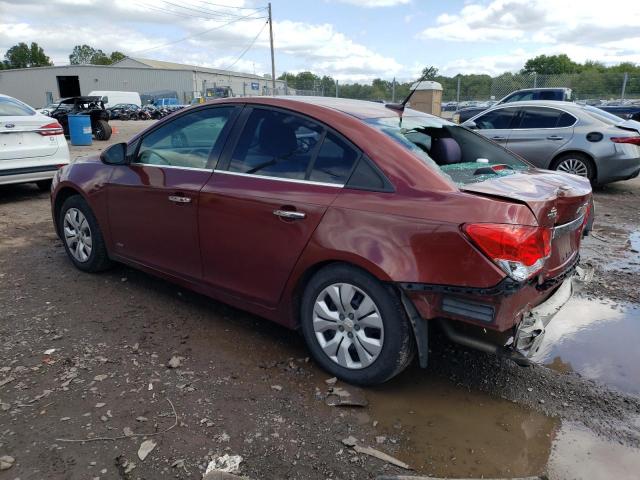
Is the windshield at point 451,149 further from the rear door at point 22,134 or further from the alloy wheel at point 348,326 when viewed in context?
the rear door at point 22,134

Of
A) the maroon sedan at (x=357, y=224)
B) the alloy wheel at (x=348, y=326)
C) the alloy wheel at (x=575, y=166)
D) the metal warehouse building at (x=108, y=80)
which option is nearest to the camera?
the maroon sedan at (x=357, y=224)

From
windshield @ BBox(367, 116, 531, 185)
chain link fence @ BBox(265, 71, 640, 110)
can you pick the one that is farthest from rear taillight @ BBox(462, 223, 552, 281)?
chain link fence @ BBox(265, 71, 640, 110)

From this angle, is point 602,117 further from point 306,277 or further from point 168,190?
point 168,190

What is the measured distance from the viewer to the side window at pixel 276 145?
3225 mm

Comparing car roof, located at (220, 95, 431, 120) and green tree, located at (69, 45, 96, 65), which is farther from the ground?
green tree, located at (69, 45, 96, 65)

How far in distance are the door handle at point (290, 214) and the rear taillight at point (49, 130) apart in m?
6.06

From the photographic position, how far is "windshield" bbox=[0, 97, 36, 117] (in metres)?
7.48

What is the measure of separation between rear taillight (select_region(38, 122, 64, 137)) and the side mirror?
4.06m

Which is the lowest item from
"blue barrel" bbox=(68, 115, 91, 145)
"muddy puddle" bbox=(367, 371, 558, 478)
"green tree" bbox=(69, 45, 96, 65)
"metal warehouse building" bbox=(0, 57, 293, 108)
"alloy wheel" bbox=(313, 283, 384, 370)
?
"muddy puddle" bbox=(367, 371, 558, 478)

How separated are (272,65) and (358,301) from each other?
39750mm

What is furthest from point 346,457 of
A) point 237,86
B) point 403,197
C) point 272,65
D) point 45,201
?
point 237,86

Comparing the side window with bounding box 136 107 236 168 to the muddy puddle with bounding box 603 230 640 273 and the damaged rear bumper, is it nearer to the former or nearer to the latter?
the damaged rear bumper

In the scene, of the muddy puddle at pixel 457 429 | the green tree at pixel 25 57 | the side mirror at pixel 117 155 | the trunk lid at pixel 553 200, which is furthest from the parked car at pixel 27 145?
the green tree at pixel 25 57

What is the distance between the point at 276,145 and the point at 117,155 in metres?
1.67
